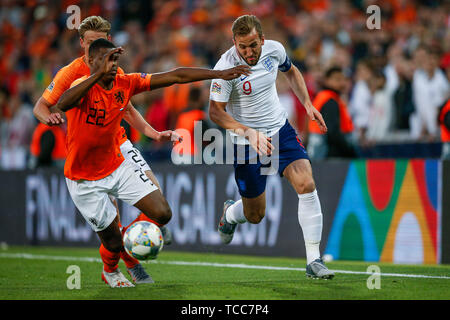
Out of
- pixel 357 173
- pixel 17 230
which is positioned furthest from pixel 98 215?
pixel 17 230

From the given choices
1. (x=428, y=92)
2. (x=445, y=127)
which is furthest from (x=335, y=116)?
(x=428, y=92)

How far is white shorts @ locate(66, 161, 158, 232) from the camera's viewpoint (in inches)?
281

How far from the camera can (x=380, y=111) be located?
42.1ft

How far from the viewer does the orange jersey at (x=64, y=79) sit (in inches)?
288

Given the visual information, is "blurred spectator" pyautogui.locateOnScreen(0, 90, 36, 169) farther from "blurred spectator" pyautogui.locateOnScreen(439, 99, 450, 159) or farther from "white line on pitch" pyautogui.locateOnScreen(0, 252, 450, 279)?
"blurred spectator" pyautogui.locateOnScreen(439, 99, 450, 159)

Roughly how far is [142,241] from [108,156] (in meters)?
0.98

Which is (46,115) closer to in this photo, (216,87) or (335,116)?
(216,87)

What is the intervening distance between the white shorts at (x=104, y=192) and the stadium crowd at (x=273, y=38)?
410cm

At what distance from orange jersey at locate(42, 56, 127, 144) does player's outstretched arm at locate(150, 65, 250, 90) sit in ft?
1.70

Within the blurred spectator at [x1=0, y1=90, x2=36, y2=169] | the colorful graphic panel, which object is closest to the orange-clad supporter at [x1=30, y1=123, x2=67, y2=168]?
the blurred spectator at [x1=0, y1=90, x2=36, y2=169]

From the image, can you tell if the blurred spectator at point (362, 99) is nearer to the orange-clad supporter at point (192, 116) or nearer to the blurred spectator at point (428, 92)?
the blurred spectator at point (428, 92)

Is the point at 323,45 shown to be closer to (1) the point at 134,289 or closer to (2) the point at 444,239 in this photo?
(2) the point at 444,239

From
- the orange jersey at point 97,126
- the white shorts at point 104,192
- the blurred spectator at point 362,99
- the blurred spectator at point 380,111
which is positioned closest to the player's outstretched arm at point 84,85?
the orange jersey at point 97,126
